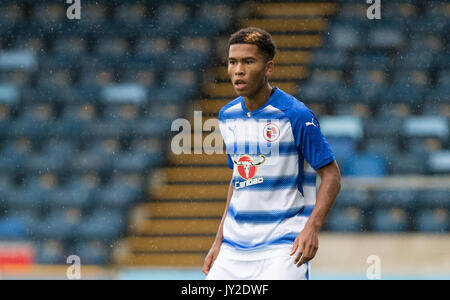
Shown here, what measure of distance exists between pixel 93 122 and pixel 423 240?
3.52 m

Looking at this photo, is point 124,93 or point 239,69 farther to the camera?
point 124,93

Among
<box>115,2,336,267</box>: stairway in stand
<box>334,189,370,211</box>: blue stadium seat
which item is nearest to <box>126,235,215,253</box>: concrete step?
<box>115,2,336,267</box>: stairway in stand

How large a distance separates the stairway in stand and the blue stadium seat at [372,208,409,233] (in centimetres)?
153

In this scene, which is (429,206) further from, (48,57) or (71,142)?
(48,57)

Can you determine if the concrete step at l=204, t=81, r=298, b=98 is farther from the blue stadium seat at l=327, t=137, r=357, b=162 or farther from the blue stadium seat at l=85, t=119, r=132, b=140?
the blue stadium seat at l=327, t=137, r=357, b=162

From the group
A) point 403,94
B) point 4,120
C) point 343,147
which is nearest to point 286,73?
point 403,94

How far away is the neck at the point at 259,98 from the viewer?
3004mm

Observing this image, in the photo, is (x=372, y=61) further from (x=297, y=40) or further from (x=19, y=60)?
(x=19, y=60)

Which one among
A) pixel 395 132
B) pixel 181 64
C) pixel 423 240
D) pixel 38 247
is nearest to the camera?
pixel 423 240

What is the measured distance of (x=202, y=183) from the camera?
25.9 feet

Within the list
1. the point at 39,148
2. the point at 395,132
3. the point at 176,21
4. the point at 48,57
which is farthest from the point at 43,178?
the point at 395,132

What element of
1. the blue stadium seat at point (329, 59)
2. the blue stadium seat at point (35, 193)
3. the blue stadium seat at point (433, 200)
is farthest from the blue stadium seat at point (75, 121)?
the blue stadium seat at point (433, 200)

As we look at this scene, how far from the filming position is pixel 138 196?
25.2 ft

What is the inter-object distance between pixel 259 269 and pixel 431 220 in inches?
181
